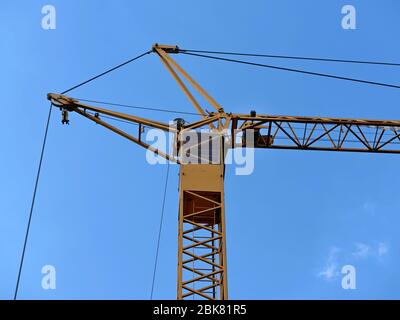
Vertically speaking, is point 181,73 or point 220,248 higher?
point 181,73

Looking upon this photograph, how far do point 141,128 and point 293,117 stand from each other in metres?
6.25

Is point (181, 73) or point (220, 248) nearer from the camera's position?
point (220, 248)

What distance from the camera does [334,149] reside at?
27.9 m

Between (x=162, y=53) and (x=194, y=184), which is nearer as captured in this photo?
(x=194, y=184)
